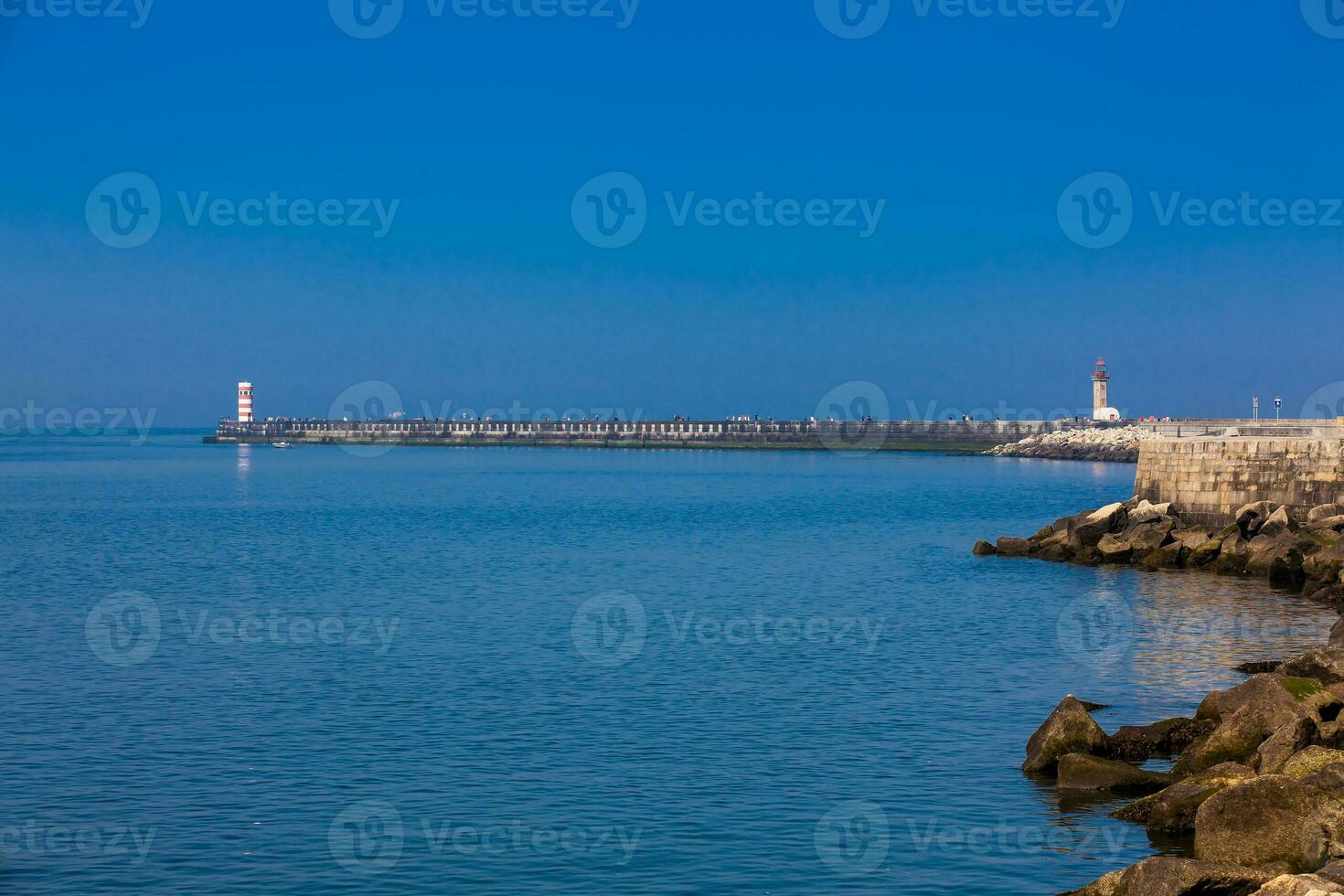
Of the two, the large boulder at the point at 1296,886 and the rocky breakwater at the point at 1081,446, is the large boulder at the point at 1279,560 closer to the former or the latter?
the large boulder at the point at 1296,886

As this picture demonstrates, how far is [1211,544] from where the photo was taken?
103ft

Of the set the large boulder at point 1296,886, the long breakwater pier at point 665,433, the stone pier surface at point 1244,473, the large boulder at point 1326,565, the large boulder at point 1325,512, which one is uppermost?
the long breakwater pier at point 665,433

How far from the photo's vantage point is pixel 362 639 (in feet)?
74.7

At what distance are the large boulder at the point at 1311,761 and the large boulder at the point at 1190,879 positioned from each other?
8.07 ft

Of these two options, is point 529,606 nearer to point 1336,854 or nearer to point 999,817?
point 999,817

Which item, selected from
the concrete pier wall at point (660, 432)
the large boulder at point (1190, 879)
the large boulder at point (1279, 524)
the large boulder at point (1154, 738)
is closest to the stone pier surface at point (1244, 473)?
the large boulder at point (1279, 524)

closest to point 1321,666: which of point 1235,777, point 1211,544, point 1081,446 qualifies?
point 1235,777

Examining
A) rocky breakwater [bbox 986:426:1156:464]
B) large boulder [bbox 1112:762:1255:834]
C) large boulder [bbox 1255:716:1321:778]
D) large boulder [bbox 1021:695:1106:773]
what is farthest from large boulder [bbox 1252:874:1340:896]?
rocky breakwater [bbox 986:426:1156:464]

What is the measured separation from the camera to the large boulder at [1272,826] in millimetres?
10219

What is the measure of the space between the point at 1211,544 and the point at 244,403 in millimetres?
148537

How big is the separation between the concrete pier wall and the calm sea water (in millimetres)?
86925

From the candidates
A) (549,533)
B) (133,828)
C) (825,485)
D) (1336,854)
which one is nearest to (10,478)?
(825,485)

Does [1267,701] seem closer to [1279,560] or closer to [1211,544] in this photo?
[1279,560]

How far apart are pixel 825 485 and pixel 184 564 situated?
43.2m
